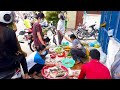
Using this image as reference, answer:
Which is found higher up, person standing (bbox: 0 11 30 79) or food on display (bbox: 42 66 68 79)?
person standing (bbox: 0 11 30 79)

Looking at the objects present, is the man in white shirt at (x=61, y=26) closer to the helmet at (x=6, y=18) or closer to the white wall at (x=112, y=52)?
the white wall at (x=112, y=52)

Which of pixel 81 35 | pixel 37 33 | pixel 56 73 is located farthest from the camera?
pixel 81 35

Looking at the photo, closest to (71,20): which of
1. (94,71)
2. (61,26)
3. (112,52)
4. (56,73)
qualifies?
(61,26)

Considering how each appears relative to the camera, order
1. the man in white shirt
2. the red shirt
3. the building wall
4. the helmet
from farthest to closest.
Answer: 1. the building wall
2. the man in white shirt
3. the red shirt
4. the helmet

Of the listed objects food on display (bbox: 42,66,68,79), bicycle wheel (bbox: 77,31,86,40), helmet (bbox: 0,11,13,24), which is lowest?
bicycle wheel (bbox: 77,31,86,40)

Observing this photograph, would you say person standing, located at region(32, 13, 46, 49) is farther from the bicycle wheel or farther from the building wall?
the bicycle wheel

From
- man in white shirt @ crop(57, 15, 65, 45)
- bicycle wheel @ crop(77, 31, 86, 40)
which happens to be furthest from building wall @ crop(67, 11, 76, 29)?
man in white shirt @ crop(57, 15, 65, 45)

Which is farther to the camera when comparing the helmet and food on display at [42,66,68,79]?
food on display at [42,66,68,79]

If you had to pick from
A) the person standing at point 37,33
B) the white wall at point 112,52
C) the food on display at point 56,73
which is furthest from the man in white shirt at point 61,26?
the food on display at point 56,73

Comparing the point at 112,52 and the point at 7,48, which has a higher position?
the point at 7,48

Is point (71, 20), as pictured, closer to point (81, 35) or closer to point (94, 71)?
point (81, 35)

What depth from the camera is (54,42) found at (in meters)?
3.65
